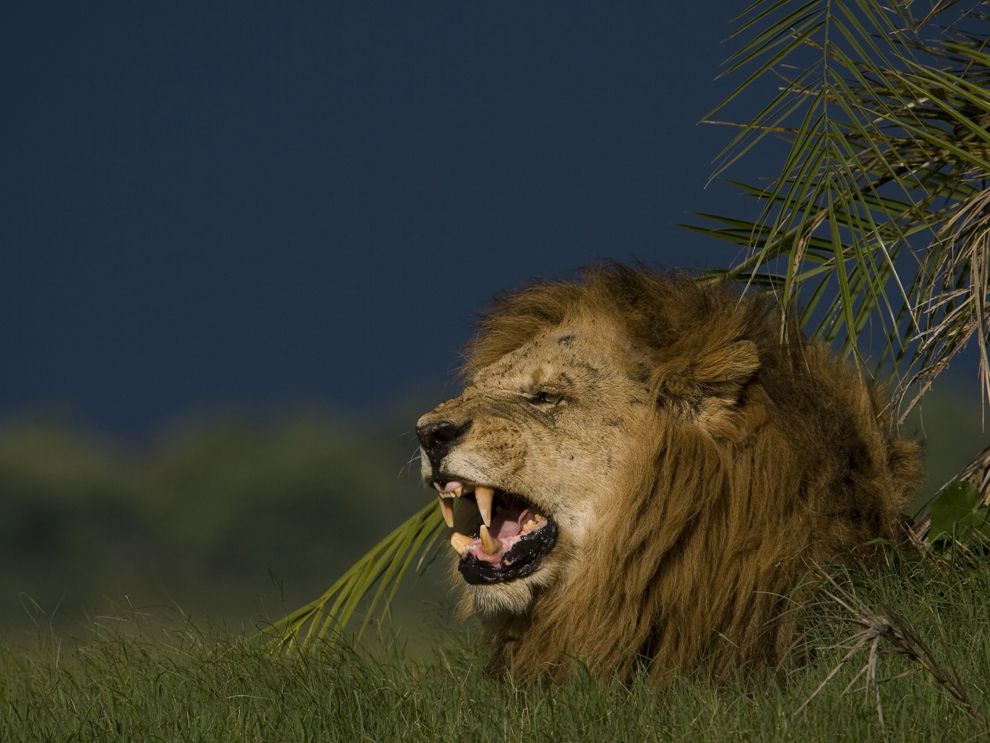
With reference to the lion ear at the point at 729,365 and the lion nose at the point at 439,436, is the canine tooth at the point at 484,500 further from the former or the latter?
the lion ear at the point at 729,365

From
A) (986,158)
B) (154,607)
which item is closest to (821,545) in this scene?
(986,158)

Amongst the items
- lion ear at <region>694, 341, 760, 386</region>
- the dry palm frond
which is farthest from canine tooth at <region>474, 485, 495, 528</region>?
the dry palm frond

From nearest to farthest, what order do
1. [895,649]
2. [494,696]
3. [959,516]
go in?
[895,649]
[494,696]
[959,516]

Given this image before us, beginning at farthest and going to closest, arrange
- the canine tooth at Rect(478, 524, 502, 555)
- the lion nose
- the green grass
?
the canine tooth at Rect(478, 524, 502, 555), the lion nose, the green grass

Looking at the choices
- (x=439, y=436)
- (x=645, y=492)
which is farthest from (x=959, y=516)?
(x=439, y=436)

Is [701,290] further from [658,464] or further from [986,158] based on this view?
[986,158]

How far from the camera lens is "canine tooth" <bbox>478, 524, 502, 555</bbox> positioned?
4.20 m

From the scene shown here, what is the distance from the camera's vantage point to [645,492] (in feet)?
13.5

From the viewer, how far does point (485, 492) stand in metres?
4.14

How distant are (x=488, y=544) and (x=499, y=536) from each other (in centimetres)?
5

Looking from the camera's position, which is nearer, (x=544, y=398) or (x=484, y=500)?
(x=484, y=500)

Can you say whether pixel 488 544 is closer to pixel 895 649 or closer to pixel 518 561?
pixel 518 561

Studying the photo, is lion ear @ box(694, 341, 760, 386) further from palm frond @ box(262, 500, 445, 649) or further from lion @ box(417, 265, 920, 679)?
palm frond @ box(262, 500, 445, 649)

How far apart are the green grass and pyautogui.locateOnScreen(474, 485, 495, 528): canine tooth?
18.1 inches
